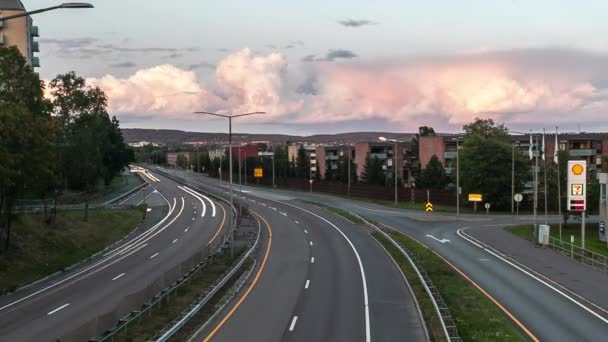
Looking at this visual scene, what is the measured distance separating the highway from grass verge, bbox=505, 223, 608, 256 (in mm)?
5909

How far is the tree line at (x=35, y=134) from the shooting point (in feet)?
115

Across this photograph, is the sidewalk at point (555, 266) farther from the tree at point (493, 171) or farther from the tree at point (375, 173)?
the tree at point (375, 173)

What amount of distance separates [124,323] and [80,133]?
51.4 metres

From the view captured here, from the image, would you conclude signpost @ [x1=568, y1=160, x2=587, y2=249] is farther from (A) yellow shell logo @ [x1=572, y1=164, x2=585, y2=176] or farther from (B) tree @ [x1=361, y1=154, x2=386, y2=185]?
(B) tree @ [x1=361, y1=154, x2=386, y2=185]

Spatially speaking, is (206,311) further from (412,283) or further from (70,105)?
(70,105)

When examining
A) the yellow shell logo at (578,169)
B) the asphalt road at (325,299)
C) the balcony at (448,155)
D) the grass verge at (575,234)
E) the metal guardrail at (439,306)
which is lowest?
the grass verge at (575,234)

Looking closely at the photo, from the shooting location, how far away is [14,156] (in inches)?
1341

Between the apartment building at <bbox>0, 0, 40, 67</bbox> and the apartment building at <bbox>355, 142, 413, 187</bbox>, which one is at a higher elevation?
the apartment building at <bbox>0, 0, 40, 67</bbox>

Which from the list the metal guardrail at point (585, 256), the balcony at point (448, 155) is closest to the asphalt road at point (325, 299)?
the metal guardrail at point (585, 256)

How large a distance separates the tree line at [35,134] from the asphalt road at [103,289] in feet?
21.4

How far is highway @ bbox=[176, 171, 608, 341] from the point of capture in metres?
22.4

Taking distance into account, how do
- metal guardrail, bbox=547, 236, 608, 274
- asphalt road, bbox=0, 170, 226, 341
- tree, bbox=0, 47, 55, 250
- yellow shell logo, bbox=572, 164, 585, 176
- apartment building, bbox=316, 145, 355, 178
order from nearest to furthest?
asphalt road, bbox=0, 170, 226, 341 < tree, bbox=0, 47, 55, 250 < metal guardrail, bbox=547, 236, 608, 274 < yellow shell logo, bbox=572, 164, 585, 176 < apartment building, bbox=316, 145, 355, 178

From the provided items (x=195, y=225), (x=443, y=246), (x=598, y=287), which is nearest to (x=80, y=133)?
(x=195, y=225)

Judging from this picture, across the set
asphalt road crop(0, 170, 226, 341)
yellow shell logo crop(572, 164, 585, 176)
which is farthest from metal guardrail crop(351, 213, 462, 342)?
yellow shell logo crop(572, 164, 585, 176)
